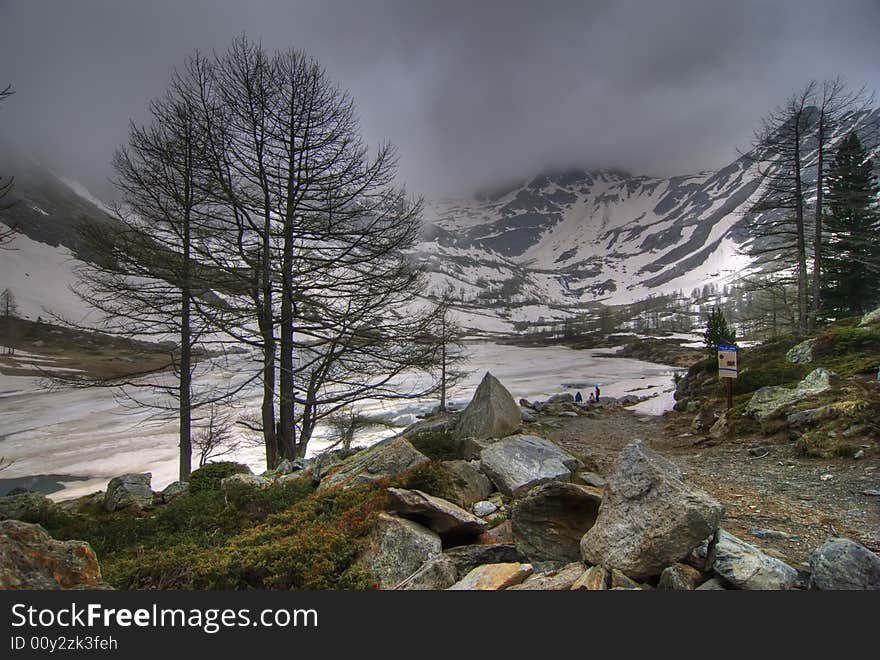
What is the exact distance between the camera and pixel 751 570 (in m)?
2.32

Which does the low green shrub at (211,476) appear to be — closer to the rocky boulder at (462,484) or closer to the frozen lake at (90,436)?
the frozen lake at (90,436)

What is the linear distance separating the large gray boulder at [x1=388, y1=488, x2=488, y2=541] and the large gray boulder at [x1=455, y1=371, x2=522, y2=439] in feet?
14.3

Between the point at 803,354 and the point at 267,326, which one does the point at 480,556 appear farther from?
the point at 803,354

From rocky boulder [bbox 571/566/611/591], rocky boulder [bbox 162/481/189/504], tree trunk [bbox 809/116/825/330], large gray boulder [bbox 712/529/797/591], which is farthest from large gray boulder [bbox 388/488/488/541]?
tree trunk [bbox 809/116/825/330]

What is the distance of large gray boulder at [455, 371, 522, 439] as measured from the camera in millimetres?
8102

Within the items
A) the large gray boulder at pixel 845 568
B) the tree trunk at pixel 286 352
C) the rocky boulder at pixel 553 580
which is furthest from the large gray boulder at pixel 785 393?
the tree trunk at pixel 286 352

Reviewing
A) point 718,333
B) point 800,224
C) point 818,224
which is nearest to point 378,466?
point 800,224

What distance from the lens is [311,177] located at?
7.52m

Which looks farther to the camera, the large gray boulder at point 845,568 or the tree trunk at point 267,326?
the tree trunk at point 267,326

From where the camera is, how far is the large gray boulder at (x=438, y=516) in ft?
11.2

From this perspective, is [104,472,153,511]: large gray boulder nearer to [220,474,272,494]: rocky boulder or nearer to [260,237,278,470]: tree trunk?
[220,474,272,494]: rocky boulder

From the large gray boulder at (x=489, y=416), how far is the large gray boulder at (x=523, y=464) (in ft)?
6.87

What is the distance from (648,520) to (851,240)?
2590 cm

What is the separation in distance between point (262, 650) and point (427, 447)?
481 centimetres
